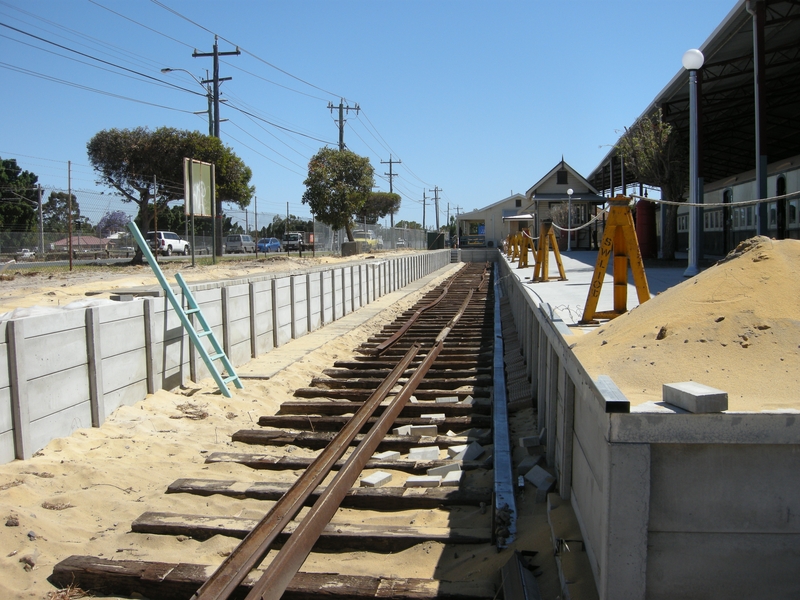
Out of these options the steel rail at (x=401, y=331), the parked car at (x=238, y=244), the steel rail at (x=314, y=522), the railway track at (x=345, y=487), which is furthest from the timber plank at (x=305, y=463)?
the parked car at (x=238, y=244)

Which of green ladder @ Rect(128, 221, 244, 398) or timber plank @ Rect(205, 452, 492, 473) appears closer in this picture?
timber plank @ Rect(205, 452, 492, 473)

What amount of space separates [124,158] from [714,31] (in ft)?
96.4

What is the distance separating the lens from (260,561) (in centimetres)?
463

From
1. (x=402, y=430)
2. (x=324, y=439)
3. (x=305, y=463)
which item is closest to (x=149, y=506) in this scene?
(x=305, y=463)

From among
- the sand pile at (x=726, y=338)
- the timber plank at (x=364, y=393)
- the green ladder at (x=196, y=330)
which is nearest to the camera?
the sand pile at (x=726, y=338)

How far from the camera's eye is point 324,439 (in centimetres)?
762

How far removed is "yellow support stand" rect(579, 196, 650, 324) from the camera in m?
7.84

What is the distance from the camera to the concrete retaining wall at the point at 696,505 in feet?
10.8

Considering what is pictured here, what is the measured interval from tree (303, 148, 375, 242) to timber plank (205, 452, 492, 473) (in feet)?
128

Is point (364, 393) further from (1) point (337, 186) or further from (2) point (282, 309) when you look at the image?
(1) point (337, 186)

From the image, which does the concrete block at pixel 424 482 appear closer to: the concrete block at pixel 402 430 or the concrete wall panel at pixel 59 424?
the concrete block at pixel 402 430

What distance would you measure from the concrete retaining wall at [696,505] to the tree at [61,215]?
2086 cm

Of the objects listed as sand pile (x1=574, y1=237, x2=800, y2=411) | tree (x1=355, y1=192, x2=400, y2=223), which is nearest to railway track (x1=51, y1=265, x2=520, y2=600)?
sand pile (x1=574, y1=237, x2=800, y2=411)

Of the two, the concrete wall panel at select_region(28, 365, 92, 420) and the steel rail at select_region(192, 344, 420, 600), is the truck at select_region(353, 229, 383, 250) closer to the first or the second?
the concrete wall panel at select_region(28, 365, 92, 420)
